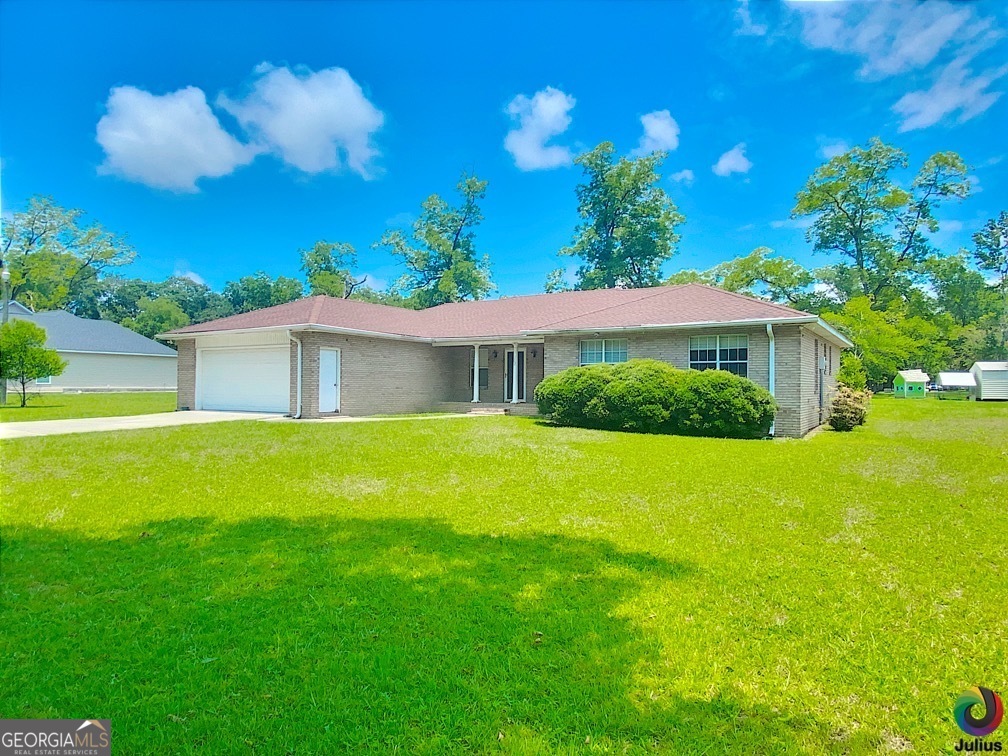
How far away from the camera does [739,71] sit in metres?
7.79

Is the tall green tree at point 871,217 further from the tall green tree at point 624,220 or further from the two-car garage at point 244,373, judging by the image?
the two-car garage at point 244,373

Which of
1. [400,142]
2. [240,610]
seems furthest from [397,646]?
[400,142]

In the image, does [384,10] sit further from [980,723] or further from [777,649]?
[980,723]

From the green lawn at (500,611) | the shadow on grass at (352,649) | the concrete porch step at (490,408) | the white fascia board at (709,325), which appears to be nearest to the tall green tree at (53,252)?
the concrete porch step at (490,408)

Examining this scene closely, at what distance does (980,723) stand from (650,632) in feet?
4.65

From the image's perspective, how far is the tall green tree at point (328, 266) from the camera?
42.0m

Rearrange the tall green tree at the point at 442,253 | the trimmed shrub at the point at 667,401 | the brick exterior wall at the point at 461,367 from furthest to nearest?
the tall green tree at the point at 442,253 < the brick exterior wall at the point at 461,367 < the trimmed shrub at the point at 667,401

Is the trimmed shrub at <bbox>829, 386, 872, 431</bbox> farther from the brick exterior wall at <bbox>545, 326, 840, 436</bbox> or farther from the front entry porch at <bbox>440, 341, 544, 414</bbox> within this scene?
Answer: the front entry porch at <bbox>440, 341, 544, 414</bbox>

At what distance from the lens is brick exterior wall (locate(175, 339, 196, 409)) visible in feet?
64.2

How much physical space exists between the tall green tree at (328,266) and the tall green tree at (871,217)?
104 ft

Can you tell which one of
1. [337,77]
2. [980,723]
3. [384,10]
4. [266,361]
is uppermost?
[337,77]

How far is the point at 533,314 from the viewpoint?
20.9 metres

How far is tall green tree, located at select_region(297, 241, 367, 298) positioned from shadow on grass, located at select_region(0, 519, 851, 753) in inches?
1558

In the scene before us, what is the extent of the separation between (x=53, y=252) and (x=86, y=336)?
5.36 m
